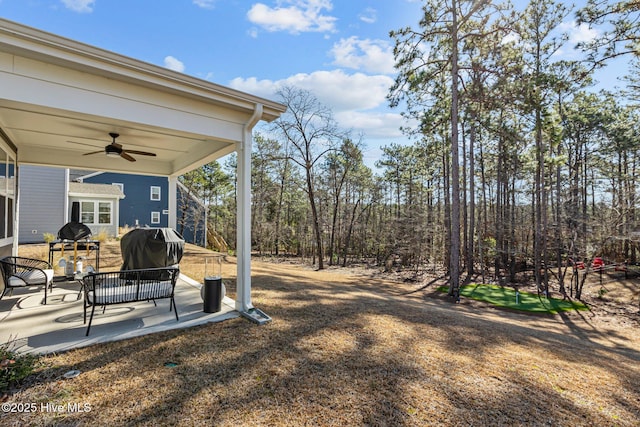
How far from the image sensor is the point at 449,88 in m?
10.8

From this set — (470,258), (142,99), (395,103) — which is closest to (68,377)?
(142,99)

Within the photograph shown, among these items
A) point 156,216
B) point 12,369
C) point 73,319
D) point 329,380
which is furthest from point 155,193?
point 329,380

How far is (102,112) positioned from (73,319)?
2811 millimetres

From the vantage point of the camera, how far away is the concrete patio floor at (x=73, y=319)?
335 centimetres

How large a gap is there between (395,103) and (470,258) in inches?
330

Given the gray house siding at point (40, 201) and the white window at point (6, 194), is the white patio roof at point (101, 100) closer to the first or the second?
the white window at point (6, 194)

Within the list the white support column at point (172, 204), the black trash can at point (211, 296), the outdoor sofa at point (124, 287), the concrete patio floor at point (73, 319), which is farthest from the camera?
the white support column at point (172, 204)

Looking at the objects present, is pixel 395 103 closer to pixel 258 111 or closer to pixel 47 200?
pixel 258 111

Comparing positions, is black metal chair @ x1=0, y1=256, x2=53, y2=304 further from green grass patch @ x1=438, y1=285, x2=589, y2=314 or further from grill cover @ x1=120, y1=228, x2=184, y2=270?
green grass patch @ x1=438, y1=285, x2=589, y2=314

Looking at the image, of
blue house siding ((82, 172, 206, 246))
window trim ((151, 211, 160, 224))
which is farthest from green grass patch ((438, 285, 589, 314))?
window trim ((151, 211, 160, 224))

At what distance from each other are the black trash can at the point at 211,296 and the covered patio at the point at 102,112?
0.95 feet

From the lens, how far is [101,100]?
3277mm

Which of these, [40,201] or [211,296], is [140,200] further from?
[211,296]

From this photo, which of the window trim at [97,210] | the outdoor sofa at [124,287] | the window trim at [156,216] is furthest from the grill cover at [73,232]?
the window trim at [156,216]
